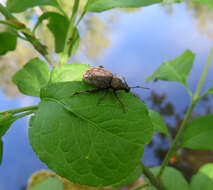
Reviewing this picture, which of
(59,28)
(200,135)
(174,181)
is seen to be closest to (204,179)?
(174,181)

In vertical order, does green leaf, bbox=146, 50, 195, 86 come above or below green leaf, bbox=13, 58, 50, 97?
below

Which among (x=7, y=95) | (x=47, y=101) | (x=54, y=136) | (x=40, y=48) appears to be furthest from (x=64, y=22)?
(x=7, y=95)

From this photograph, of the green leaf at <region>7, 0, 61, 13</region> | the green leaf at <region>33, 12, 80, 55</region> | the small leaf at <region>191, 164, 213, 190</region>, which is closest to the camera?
the green leaf at <region>7, 0, 61, 13</region>

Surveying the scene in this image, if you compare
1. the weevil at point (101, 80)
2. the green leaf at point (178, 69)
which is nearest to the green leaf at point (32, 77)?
the weevil at point (101, 80)

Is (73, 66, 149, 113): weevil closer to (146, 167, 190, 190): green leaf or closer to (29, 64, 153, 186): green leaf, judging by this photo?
(29, 64, 153, 186): green leaf

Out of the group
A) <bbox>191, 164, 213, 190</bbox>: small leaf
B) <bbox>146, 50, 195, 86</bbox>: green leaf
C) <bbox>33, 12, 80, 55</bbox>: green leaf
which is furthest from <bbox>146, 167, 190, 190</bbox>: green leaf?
<bbox>33, 12, 80, 55</bbox>: green leaf

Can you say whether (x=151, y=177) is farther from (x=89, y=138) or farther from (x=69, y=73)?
(x=69, y=73)

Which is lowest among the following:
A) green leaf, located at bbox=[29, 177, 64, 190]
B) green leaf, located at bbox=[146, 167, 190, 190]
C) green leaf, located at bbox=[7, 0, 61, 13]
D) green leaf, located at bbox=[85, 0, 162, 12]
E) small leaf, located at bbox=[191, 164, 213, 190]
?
green leaf, located at bbox=[29, 177, 64, 190]

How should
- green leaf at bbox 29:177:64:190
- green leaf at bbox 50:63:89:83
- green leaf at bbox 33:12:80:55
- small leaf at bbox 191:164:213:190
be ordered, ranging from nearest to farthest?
green leaf at bbox 50:63:89:83, green leaf at bbox 33:12:80:55, small leaf at bbox 191:164:213:190, green leaf at bbox 29:177:64:190
